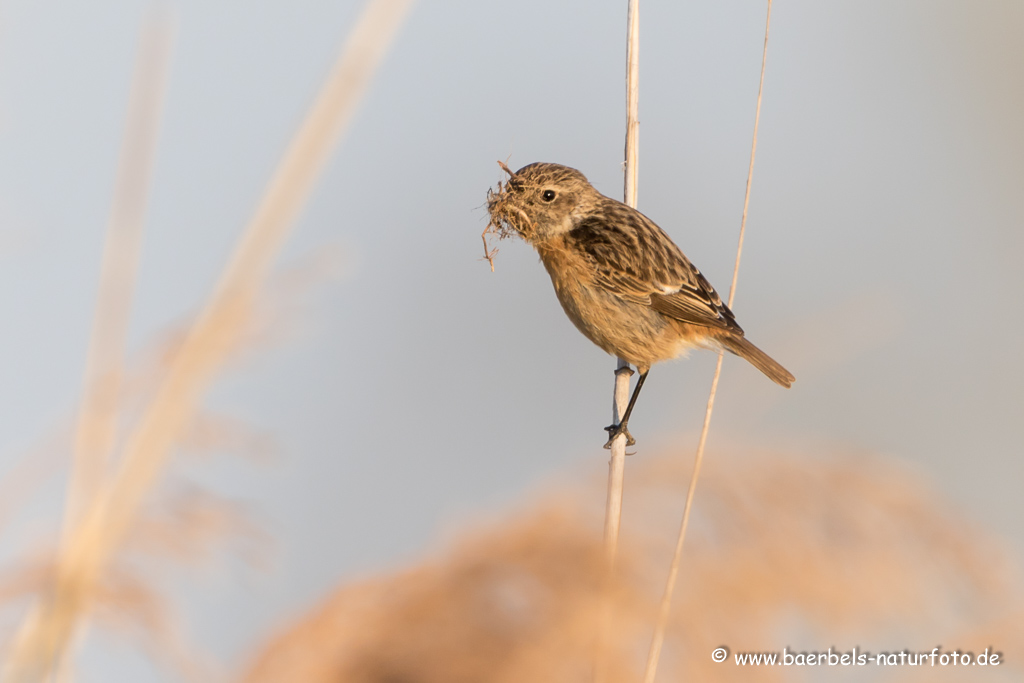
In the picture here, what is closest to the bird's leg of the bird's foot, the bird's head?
the bird's foot

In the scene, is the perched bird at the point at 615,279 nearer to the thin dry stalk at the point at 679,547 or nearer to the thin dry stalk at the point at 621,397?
the thin dry stalk at the point at 621,397

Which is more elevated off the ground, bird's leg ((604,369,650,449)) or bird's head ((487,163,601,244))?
bird's head ((487,163,601,244))

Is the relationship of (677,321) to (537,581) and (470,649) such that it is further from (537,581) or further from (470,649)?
(470,649)

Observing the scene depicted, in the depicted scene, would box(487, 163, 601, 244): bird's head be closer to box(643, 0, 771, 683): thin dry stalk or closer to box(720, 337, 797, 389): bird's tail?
box(720, 337, 797, 389): bird's tail

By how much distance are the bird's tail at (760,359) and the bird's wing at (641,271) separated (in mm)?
69

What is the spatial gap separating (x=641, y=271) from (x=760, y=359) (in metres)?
0.66

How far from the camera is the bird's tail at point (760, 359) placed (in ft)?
12.1

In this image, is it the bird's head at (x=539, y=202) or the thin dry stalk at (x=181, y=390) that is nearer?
the thin dry stalk at (x=181, y=390)

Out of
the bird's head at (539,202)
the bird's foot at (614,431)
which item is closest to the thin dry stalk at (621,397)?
the bird's foot at (614,431)

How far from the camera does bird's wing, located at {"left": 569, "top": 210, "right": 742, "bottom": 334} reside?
372 centimetres

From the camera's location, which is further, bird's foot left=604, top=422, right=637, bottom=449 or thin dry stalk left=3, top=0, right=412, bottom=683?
bird's foot left=604, top=422, right=637, bottom=449

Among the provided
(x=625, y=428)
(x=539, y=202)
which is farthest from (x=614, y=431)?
(x=539, y=202)

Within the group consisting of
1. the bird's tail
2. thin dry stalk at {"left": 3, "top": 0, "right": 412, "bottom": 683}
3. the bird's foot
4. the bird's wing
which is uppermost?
the bird's wing

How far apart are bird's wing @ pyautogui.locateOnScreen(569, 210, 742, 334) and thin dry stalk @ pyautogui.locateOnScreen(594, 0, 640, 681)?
204 millimetres
